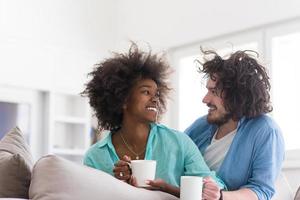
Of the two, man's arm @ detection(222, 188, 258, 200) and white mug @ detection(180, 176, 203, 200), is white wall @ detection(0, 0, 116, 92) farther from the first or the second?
white mug @ detection(180, 176, 203, 200)

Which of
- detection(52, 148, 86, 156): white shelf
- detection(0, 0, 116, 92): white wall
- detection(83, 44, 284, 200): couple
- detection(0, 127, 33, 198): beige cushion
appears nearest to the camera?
detection(0, 127, 33, 198): beige cushion

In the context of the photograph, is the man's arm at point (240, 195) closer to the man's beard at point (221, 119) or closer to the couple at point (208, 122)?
the couple at point (208, 122)

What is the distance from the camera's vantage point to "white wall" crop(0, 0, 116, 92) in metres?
4.20

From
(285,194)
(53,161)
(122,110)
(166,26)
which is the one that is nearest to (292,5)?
(166,26)

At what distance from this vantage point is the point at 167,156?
1.83m

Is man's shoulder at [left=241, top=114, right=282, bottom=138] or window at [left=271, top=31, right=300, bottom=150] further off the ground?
window at [left=271, top=31, right=300, bottom=150]

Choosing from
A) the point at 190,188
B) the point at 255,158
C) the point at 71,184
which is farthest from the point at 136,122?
the point at 71,184

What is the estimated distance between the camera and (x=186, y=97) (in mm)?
4512

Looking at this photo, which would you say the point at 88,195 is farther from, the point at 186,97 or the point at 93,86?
the point at 186,97

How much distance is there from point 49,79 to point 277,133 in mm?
2669

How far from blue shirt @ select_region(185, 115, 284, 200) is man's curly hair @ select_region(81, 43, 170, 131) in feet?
1.07

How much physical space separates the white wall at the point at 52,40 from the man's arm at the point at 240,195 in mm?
2666

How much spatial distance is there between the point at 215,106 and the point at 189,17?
2164 mm

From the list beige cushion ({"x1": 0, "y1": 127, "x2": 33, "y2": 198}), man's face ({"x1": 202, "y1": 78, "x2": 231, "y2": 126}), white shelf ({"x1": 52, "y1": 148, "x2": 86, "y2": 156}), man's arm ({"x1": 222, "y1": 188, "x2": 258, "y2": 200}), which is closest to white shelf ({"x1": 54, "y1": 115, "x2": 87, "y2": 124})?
white shelf ({"x1": 52, "y1": 148, "x2": 86, "y2": 156})
